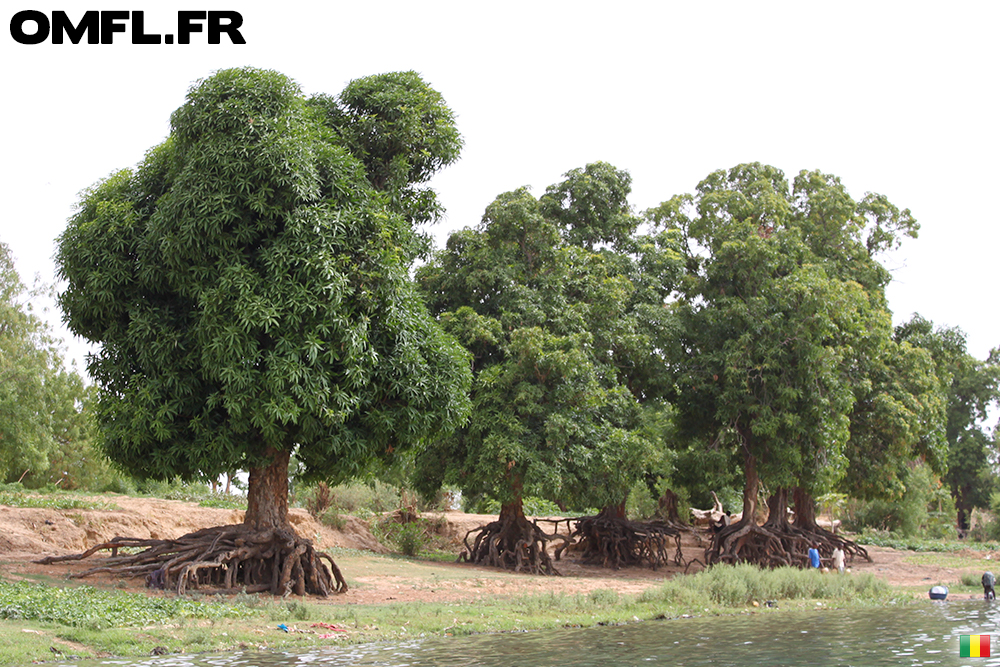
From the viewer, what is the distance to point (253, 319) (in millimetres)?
18406

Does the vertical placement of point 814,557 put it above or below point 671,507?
below

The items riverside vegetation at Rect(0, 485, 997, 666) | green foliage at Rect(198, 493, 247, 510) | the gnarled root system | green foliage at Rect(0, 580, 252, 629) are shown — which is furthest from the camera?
green foliage at Rect(198, 493, 247, 510)

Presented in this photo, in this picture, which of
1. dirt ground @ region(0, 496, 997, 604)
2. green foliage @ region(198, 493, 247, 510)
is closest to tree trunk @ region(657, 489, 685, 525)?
dirt ground @ region(0, 496, 997, 604)

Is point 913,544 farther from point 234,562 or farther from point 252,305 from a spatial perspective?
point 252,305

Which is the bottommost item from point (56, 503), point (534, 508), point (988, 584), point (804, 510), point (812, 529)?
point (988, 584)

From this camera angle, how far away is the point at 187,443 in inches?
778

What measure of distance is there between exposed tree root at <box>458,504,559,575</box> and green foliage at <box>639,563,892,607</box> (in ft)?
25.7

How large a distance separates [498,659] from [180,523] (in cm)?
2037

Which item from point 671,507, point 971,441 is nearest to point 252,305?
point 671,507

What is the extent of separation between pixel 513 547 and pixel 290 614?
50.6ft

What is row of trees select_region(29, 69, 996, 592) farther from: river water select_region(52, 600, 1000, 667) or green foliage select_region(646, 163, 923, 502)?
river water select_region(52, 600, 1000, 667)

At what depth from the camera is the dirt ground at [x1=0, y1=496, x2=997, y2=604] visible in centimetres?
2193

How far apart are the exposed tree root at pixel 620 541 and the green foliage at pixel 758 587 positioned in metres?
9.96

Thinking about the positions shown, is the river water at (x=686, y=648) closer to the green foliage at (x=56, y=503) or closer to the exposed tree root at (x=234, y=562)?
the exposed tree root at (x=234, y=562)
